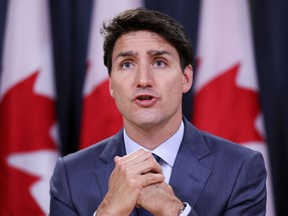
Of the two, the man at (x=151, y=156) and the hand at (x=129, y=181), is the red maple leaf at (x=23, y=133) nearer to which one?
the man at (x=151, y=156)

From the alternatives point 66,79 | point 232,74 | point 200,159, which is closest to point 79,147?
point 66,79

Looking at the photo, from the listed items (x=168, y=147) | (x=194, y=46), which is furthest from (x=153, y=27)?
(x=194, y=46)

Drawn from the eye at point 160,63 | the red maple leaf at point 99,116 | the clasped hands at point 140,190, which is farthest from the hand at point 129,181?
the red maple leaf at point 99,116

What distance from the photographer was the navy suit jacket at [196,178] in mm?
1362

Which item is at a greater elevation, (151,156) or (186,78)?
(186,78)

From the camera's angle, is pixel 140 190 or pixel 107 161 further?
pixel 107 161

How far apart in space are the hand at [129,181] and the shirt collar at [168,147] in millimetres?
121

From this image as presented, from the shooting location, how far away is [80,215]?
1.40 metres

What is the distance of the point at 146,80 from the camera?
4.52ft

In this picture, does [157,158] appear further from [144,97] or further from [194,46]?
[194,46]

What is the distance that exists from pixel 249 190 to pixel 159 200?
0.72 ft

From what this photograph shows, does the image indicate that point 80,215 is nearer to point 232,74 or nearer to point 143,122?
point 143,122

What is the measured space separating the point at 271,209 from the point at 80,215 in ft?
2.36

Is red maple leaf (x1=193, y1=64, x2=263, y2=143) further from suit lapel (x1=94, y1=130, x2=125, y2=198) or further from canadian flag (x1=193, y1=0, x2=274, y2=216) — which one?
suit lapel (x1=94, y1=130, x2=125, y2=198)
